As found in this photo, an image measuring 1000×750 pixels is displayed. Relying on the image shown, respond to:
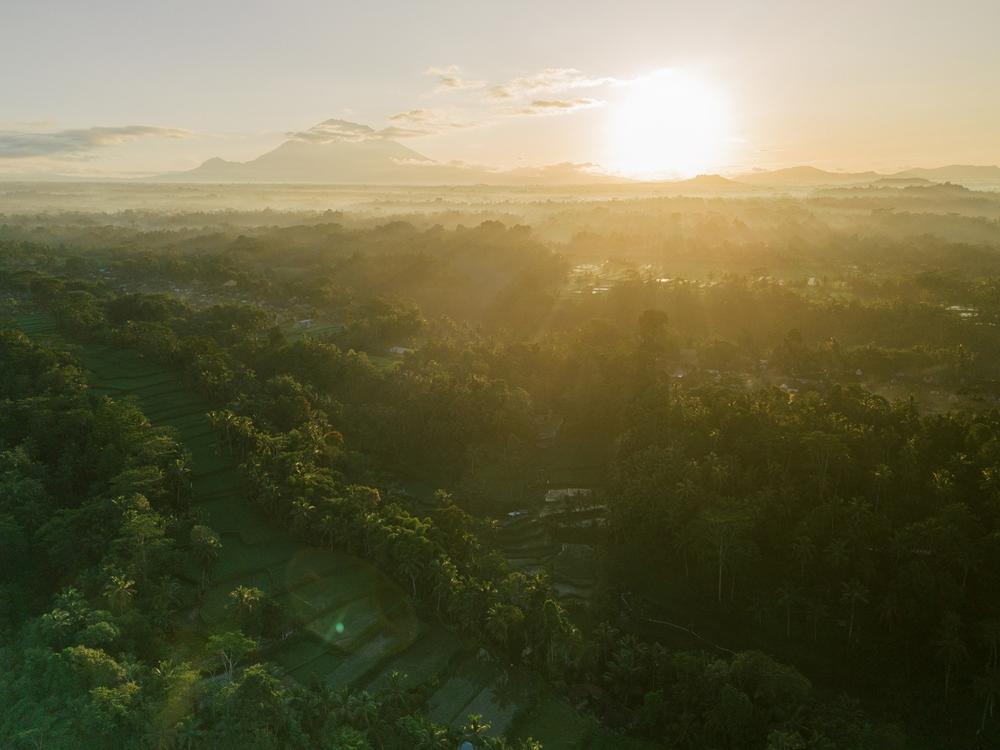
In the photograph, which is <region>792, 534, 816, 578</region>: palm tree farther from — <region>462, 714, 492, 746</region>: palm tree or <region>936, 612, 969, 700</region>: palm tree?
<region>462, 714, 492, 746</region>: palm tree

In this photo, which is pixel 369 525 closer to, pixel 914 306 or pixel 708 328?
pixel 708 328

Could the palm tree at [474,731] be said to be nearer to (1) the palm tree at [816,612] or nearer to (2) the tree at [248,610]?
(2) the tree at [248,610]

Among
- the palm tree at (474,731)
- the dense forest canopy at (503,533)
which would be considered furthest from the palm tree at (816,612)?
the palm tree at (474,731)

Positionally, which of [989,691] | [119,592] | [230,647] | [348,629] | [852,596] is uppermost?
[119,592]

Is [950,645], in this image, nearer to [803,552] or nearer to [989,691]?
[989,691]

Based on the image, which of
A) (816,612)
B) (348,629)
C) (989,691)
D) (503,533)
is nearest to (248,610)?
(348,629)

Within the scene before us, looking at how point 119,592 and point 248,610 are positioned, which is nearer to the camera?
point 119,592
